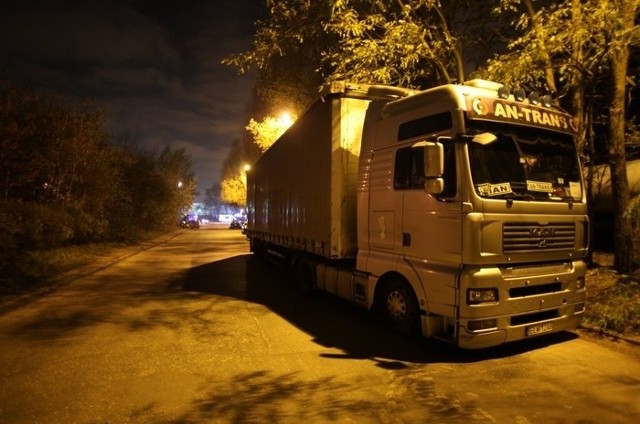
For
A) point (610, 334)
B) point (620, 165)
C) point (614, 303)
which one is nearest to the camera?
point (610, 334)

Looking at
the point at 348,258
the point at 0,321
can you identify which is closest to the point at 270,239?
the point at 348,258

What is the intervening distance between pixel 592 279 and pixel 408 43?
227 inches

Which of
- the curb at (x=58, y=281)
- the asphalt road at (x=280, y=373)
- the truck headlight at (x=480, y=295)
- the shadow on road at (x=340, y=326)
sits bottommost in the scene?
the asphalt road at (x=280, y=373)

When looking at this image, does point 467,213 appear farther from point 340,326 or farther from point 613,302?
point 613,302

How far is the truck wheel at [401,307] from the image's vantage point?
21.0 feet

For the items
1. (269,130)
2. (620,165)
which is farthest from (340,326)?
(269,130)

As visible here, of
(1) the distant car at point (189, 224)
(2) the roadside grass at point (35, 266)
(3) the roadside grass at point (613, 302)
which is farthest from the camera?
(1) the distant car at point (189, 224)

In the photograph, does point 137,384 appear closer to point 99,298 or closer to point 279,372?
point 279,372

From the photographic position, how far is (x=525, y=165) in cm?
592

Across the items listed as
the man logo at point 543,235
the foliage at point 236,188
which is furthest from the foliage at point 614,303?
the foliage at point 236,188

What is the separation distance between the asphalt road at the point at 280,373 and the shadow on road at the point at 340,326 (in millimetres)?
32

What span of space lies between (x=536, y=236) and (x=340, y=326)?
3203 millimetres

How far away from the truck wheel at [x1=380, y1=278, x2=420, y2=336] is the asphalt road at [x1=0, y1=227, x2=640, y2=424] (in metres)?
0.22

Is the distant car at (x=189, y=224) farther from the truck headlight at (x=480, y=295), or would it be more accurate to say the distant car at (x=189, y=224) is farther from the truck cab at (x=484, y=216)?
the truck headlight at (x=480, y=295)
